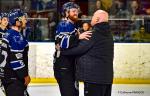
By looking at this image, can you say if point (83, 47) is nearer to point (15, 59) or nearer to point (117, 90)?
point (15, 59)

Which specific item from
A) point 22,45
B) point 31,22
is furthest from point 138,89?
point 22,45

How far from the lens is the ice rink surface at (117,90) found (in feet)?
31.2

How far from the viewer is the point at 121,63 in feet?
37.3

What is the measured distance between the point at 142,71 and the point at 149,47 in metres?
0.54

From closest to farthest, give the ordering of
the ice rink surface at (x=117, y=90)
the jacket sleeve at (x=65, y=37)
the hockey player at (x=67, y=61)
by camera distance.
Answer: the jacket sleeve at (x=65, y=37) → the hockey player at (x=67, y=61) → the ice rink surface at (x=117, y=90)

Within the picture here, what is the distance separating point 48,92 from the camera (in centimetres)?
968

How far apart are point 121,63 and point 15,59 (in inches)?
227

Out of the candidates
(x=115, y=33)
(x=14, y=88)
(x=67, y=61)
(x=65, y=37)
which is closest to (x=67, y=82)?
(x=67, y=61)

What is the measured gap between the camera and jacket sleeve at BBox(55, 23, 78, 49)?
5.97 metres

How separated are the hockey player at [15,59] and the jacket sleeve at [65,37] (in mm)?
421

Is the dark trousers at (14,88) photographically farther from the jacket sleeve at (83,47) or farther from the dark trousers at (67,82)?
the jacket sleeve at (83,47)

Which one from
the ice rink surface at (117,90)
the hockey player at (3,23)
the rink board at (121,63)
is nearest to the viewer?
the hockey player at (3,23)

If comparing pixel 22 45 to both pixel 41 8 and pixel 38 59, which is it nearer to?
pixel 38 59

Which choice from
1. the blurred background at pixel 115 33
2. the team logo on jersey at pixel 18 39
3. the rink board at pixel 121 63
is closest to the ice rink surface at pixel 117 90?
the blurred background at pixel 115 33
